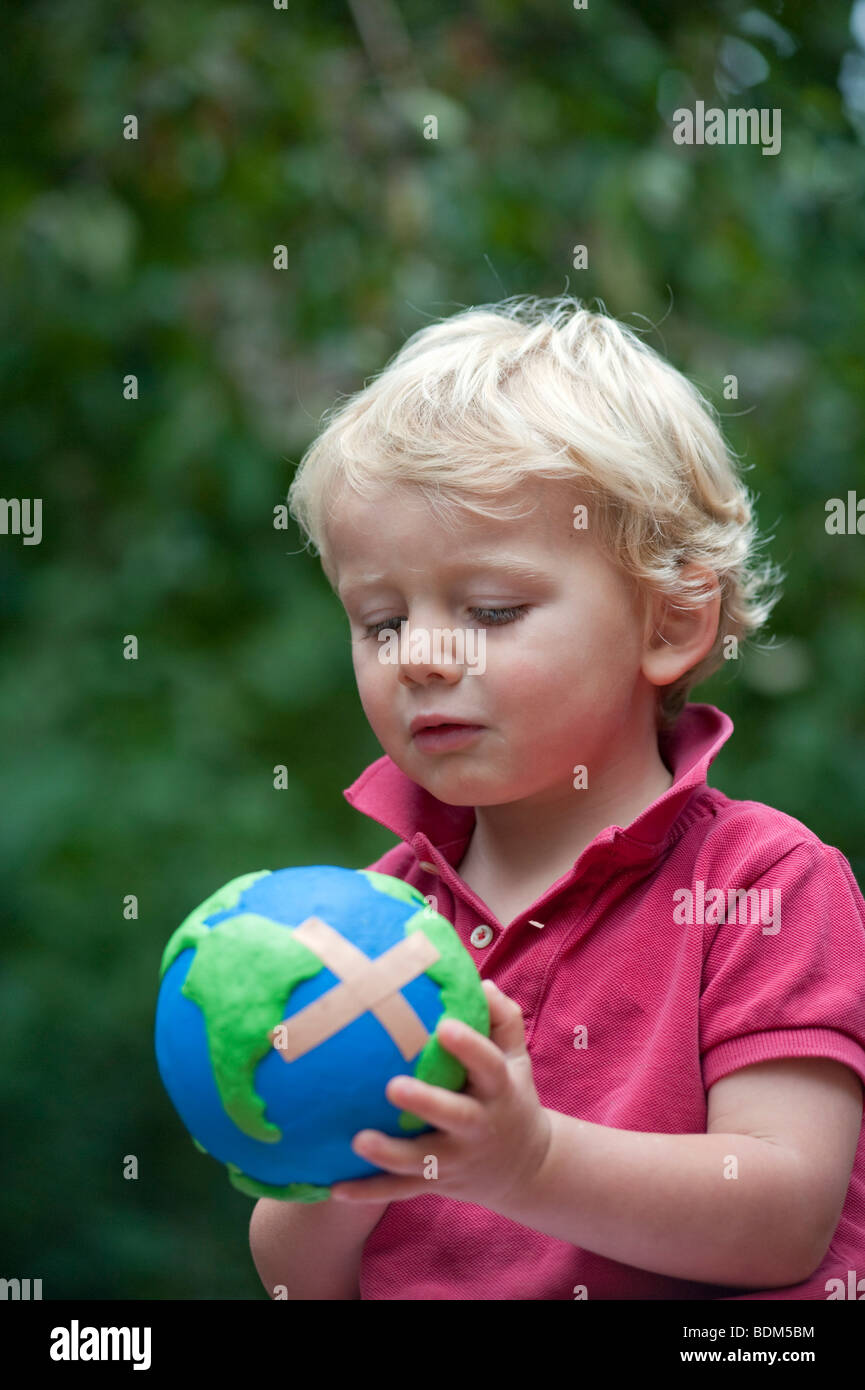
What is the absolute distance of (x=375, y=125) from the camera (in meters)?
3.34

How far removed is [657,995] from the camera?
5.11 ft

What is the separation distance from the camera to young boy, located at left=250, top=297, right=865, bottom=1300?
141 centimetres

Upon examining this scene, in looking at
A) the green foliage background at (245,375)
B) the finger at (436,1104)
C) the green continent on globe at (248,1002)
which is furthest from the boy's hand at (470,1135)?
the green foliage background at (245,375)

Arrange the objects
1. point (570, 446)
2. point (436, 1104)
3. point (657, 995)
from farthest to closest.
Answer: point (570, 446) → point (657, 995) → point (436, 1104)

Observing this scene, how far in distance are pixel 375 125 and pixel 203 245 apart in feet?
1.57

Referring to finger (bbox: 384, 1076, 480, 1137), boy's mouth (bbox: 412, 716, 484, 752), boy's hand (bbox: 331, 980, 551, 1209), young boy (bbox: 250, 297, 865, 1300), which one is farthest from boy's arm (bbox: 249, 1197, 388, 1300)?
boy's mouth (bbox: 412, 716, 484, 752)

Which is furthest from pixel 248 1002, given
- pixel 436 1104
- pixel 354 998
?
pixel 436 1104

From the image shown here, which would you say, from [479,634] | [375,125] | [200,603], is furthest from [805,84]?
[479,634]

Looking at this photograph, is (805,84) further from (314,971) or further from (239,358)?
(314,971)

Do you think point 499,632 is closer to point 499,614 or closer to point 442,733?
point 499,614

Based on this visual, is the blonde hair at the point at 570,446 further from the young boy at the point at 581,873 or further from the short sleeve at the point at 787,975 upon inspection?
the short sleeve at the point at 787,975

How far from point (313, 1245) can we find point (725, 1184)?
19.8 inches

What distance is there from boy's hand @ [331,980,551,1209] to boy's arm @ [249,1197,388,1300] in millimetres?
289

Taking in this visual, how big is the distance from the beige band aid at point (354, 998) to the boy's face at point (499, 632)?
0.33m
